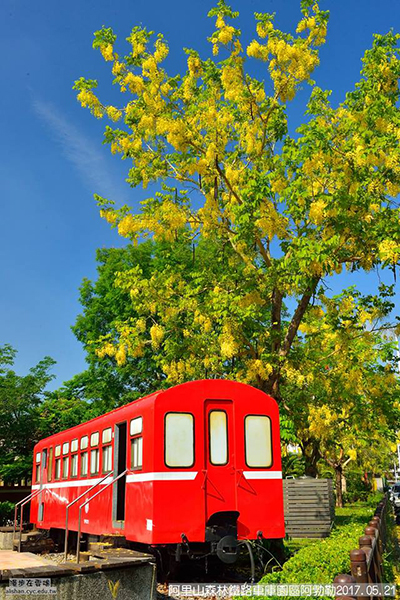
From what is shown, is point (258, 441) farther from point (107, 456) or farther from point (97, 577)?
point (97, 577)

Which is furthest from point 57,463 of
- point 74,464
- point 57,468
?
point 74,464

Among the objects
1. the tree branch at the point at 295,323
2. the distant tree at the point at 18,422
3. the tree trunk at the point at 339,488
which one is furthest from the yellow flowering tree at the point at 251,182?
the tree trunk at the point at 339,488

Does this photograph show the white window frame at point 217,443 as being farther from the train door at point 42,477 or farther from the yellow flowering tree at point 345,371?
the train door at point 42,477

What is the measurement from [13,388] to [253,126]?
56.3ft

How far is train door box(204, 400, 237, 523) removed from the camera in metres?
10.3

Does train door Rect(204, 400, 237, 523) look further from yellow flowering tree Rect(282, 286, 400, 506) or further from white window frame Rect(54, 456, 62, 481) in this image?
white window frame Rect(54, 456, 62, 481)

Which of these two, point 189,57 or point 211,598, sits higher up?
point 189,57

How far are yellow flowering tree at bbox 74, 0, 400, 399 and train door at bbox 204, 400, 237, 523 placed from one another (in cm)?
432

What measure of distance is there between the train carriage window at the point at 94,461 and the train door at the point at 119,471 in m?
1.20

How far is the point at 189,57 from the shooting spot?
17.4 meters

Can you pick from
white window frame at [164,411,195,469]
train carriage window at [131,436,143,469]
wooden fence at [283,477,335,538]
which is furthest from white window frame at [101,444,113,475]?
wooden fence at [283,477,335,538]

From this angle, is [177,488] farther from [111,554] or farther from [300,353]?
[300,353]

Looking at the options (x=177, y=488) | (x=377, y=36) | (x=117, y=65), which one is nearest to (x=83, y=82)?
(x=117, y=65)

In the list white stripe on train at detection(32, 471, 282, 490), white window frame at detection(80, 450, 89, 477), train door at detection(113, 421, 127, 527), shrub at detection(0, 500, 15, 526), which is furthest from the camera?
shrub at detection(0, 500, 15, 526)
